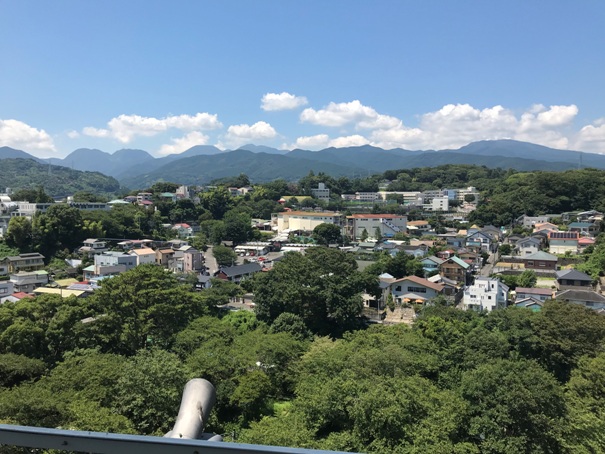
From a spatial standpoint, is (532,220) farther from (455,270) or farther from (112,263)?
(112,263)

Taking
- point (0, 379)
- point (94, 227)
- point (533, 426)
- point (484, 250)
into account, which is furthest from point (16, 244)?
point (484, 250)

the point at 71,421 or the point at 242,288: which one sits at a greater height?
the point at 71,421

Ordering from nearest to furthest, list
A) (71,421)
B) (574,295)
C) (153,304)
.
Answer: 1. (71,421)
2. (153,304)
3. (574,295)

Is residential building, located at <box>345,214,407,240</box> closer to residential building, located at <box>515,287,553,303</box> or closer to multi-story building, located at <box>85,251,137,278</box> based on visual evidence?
residential building, located at <box>515,287,553,303</box>

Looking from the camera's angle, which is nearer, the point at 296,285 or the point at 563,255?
the point at 296,285

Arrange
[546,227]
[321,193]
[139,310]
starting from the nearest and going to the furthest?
[139,310] → [546,227] → [321,193]

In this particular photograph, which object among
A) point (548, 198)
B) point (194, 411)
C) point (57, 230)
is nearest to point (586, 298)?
point (194, 411)

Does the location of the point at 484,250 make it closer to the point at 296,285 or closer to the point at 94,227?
the point at 296,285
